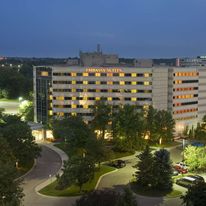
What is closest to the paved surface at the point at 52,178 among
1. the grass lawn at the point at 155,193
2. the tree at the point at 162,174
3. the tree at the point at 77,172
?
the grass lawn at the point at 155,193

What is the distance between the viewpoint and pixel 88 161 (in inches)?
2285

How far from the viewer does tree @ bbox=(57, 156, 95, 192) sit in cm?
5481

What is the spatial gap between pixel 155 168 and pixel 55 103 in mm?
58255

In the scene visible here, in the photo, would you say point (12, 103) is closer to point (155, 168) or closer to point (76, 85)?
point (76, 85)

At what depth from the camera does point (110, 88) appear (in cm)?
11362

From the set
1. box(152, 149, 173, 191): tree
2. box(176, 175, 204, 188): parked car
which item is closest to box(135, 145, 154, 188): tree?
box(152, 149, 173, 191): tree

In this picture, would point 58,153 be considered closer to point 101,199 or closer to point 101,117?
point 101,117

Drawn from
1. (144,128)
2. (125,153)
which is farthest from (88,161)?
(144,128)

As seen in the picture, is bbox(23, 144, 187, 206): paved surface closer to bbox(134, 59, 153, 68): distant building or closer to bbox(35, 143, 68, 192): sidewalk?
bbox(35, 143, 68, 192): sidewalk

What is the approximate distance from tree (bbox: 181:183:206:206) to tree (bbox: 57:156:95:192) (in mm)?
15284

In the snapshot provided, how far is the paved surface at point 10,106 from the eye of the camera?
148m

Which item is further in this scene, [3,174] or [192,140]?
[192,140]

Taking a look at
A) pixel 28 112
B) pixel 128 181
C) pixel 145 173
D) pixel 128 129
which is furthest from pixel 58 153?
pixel 28 112

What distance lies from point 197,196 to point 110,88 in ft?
226
